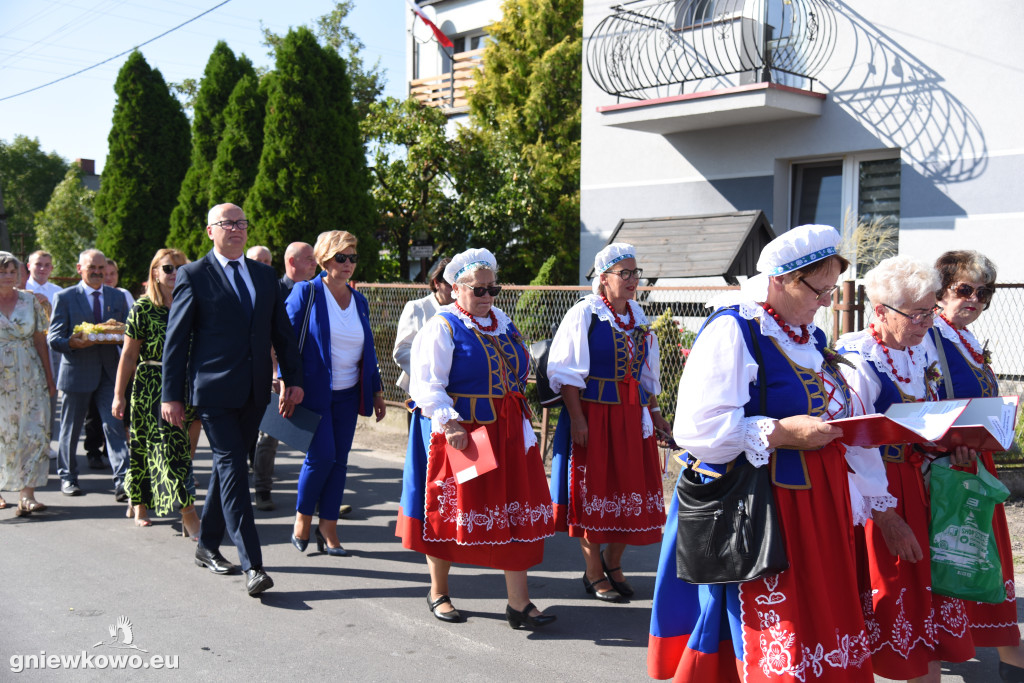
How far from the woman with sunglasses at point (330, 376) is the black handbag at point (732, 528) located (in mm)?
3245

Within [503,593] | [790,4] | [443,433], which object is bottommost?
[503,593]

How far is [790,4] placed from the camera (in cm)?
1126

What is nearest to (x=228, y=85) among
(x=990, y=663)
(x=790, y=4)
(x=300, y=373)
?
(x=790, y=4)

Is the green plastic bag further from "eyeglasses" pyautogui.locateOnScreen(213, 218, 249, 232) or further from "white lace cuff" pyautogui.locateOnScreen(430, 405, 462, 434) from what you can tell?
"eyeglasses" pyautogui.locateOnScreen(213, 218, 249, 232)

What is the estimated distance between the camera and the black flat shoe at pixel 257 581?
4.95 metres

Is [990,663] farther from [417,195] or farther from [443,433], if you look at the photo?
[417,195]

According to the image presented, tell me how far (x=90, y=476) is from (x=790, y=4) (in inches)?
383

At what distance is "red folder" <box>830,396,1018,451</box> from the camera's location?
278 cm

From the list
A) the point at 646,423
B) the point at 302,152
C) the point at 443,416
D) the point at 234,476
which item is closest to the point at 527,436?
the point at 443,416

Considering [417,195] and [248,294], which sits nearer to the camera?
[248,294]

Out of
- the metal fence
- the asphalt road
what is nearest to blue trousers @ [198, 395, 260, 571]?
the asphalt road

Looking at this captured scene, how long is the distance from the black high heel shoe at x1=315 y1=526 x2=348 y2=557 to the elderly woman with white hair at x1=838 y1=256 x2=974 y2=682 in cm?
357

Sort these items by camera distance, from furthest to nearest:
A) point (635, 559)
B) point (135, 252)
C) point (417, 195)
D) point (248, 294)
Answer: point (135, 252) → point (417, 195) → point (635, 559) → point (248, 294)

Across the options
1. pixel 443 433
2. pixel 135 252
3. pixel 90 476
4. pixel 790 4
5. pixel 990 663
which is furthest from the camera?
pixel 135 252
